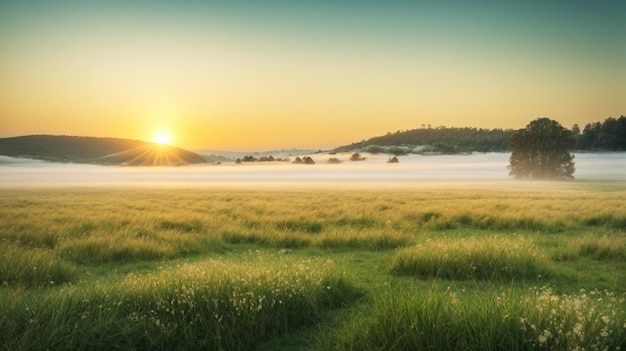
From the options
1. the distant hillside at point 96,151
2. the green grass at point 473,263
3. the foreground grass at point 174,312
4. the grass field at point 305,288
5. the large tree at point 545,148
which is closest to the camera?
the grass field at point 305,288

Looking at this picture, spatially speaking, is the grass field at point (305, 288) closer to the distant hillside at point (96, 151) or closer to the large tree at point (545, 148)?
the large tree at point (545, 148)

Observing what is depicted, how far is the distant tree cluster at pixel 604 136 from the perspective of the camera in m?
53.9

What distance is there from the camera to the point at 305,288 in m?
9.05

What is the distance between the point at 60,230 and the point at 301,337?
552 inches

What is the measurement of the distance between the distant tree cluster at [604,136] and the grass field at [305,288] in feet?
126

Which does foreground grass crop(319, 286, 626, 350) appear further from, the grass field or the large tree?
the large tree

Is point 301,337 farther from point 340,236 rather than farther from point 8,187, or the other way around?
point 8,187

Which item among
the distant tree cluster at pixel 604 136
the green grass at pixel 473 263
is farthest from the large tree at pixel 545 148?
the green grass at pixel 473 263

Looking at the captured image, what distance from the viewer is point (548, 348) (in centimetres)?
589

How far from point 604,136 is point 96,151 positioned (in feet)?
408

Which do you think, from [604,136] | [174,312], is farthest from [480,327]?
[604,136]

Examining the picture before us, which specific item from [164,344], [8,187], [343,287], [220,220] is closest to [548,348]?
[343,287]

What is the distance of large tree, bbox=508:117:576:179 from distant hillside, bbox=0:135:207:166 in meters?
71.9

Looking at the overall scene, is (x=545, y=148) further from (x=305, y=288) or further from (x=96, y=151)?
(x=96, y=151)
